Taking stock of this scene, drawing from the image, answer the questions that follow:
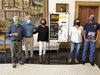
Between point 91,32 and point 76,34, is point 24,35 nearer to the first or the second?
point 76,34

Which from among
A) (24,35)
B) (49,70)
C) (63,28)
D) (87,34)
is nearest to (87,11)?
(63,28)

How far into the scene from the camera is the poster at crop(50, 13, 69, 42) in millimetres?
7328

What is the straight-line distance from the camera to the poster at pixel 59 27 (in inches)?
289

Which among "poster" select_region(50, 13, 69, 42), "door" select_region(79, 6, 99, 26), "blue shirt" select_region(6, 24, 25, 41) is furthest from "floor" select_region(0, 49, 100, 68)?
"door" select_region(79, 6, 99, 26)

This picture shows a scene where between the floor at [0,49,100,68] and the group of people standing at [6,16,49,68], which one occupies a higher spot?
the group of people standing at [6,16,49,68]

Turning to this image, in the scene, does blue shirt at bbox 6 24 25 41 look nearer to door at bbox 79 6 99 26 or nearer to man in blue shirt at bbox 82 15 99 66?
man in blue shirt at bbox 82 15 99 66

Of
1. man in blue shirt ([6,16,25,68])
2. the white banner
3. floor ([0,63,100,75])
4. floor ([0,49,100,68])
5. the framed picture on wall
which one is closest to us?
floor ([0,63,100,75])

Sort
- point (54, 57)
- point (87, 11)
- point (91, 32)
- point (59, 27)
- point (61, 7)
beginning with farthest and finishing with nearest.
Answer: point (87, 11) < point (61, 7) < point (59, 27) < point (54, 57) < point (91, 32)

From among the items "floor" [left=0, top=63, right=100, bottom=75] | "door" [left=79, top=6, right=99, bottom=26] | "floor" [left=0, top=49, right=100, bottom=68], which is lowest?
"floor" [left=0, top=63, right=100, bottom=75]

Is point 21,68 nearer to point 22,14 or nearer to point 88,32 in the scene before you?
point 88,32

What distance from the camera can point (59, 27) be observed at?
7367mm

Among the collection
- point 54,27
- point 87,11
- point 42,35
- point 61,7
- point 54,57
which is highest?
point 61,7

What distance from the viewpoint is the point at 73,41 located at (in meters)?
5.67

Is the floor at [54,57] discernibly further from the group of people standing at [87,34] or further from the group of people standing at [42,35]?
the group of people standing at [87,34]
